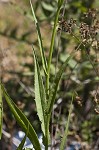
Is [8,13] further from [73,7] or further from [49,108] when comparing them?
[49,108]

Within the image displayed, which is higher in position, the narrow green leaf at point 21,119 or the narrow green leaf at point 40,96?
the narrow green leaf at point 40,96

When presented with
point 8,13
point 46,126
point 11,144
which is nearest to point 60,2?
point 46,126

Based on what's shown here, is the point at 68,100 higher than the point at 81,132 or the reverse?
higher

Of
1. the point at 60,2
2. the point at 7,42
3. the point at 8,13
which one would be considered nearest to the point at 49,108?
the point at 60,2

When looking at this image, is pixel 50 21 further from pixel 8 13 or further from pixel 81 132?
pixel 8 13

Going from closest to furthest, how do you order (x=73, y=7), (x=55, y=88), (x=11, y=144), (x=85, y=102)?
(x=55, y=88)
(x=11, y=144)
(x=73, y=7)
(x=85, y=102)

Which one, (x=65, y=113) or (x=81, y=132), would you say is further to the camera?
(x=65, y=113)

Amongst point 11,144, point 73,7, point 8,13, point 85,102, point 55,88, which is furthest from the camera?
point 8,13

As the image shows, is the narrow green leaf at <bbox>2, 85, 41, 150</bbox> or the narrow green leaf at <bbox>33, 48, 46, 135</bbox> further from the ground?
the narrow green leaf at <bbox>33, 48, 46, 135</bbox>

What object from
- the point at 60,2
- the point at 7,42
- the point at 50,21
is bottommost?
the point at 60,2
